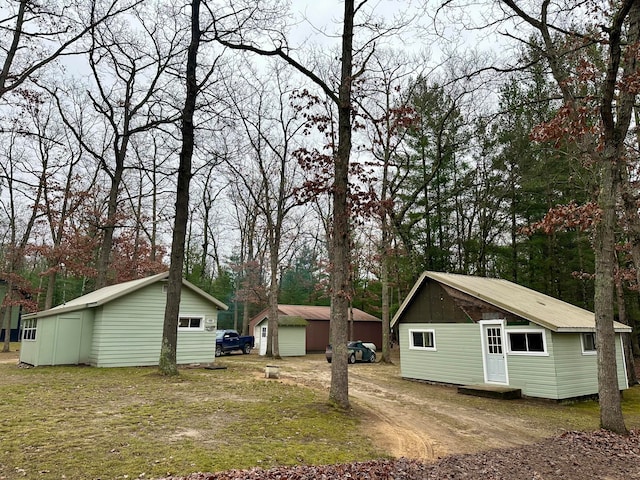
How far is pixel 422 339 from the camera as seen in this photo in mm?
16266

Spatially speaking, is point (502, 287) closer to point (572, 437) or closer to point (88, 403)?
point (572, 437)

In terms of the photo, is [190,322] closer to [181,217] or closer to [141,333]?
[141,333]

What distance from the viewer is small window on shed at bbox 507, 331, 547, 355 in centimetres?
1275

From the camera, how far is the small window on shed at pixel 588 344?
A: 13.5 m

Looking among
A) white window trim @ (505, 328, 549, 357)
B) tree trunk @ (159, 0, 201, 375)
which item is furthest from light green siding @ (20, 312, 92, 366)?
white window trim @ (505, 328, 549, 357)

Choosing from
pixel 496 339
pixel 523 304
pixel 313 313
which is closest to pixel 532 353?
pixel 496 339

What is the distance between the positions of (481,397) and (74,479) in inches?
458

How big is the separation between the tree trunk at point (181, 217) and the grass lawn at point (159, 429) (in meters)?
1.48

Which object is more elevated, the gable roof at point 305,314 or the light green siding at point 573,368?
the gable roof at point 305,314

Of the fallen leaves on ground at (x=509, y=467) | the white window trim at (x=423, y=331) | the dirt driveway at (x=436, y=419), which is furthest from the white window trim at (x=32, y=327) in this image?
the fallen leaves on ground at (x=509, y=467)

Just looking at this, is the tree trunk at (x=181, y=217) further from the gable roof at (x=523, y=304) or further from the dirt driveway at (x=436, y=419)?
the gable roof at (x=523, y=304)

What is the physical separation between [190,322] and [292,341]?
11.6 metres

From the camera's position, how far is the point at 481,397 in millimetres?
12867

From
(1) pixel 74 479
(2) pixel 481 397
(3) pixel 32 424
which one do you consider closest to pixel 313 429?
(1) pixel 74 479
